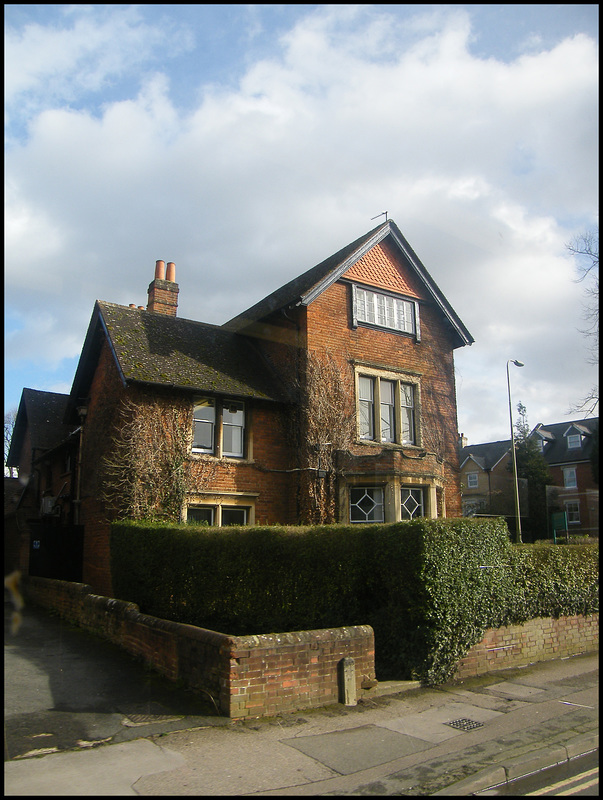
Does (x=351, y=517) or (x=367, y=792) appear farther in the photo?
(x=351, y=517)

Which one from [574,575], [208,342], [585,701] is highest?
[208,342]

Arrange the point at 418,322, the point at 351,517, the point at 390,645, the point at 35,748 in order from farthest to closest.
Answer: the point at 418,322, the point at 351,517, the point at 390,645, the point at 35,748

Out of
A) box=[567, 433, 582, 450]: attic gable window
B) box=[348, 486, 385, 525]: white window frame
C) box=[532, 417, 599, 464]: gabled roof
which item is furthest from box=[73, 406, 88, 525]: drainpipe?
box=[567, 433, 582, 450]: attic gable window

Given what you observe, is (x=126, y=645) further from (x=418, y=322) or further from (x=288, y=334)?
(x=418, y=322)

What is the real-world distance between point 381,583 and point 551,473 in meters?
45.6

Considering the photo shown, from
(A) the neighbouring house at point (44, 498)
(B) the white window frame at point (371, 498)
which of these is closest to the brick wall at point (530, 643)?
(B) the white window frame at point (371, 498)

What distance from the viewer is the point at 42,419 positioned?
26.7 meters

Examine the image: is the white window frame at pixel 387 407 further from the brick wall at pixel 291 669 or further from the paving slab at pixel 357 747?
the paving slab at pixel 357 747

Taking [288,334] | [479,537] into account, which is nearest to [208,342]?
[288,334]

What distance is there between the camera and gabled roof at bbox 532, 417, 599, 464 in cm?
5073

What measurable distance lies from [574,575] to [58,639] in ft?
34.3

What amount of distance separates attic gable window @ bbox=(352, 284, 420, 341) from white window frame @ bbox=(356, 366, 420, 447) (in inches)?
60.9

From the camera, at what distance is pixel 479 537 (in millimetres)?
10461

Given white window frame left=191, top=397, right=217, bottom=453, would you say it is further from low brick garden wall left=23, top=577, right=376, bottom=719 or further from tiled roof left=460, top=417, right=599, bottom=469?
tiled roof left=460, top=417, right=599, bottom=469
